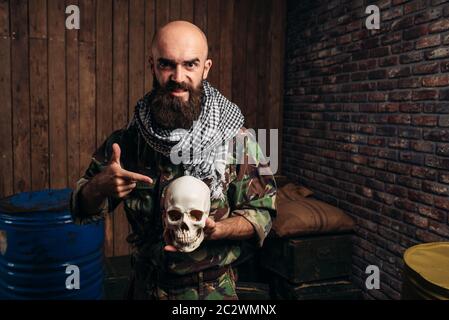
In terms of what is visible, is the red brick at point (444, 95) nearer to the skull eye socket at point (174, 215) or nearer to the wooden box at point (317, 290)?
the wooden box at point (317, 290)

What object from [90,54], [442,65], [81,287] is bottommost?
[81,287]

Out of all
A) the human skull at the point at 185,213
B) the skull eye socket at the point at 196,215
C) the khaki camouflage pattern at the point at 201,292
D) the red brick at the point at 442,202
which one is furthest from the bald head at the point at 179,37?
the red brick at the point at 442,202

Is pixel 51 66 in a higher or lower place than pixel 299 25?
Answer: lower

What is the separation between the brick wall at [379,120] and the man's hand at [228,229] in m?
1.61

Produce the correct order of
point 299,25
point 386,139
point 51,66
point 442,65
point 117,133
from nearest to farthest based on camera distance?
1. point 117,133
2. point 442,65
3. point 386,139
4. point 51,66
5. point 299,25

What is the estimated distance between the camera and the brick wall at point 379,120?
270 centimetres

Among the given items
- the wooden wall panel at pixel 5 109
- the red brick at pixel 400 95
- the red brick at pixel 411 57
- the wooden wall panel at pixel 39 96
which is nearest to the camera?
the red brick at pixel 411 57

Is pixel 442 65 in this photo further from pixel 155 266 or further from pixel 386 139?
pixel 155 266

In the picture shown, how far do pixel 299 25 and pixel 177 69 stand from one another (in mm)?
3047

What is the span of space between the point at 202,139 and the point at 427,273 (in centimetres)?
108

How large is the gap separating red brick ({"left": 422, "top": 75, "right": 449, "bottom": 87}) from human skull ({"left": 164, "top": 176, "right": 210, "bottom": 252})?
6.16ft

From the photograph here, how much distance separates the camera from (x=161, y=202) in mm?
1713

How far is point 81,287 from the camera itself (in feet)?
9.37

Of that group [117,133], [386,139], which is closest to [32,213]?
[117,133]
